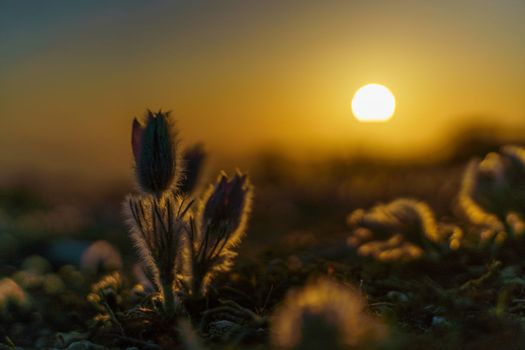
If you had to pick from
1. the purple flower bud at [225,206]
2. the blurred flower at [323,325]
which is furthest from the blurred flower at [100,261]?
the blurred flower at [323,325]

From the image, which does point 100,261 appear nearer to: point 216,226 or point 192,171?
point 192,171

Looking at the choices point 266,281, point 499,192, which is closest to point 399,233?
point 499,192

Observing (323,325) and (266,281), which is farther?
(266,281)

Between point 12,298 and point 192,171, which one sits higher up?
point 192,171

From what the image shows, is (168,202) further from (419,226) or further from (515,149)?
(515,149)

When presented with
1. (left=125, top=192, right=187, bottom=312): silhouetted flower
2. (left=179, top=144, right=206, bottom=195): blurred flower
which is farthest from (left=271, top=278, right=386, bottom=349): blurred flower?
(left=179, top=144, right=206, bottom=195): blurred flower

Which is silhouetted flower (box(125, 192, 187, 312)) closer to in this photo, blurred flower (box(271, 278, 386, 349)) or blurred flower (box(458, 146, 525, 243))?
blurred flower (box(271, 278, 386, 349))
